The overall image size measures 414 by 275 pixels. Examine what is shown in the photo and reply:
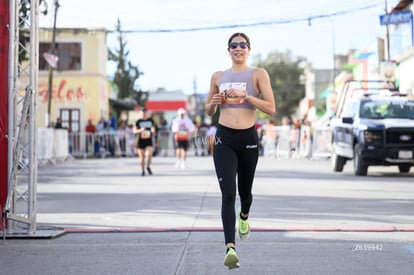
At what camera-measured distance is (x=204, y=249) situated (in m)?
7.72

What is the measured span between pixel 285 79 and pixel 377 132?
74.6 m

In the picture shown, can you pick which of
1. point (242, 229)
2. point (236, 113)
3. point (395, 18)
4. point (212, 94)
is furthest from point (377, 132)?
point (395, 18)

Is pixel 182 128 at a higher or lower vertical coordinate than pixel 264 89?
lower

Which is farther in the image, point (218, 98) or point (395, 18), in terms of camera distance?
point (395, 18)

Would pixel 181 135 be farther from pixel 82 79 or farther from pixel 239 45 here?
pixel 82 79

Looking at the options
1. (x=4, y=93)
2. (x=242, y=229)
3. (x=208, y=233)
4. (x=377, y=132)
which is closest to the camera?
(x=242, y=229)

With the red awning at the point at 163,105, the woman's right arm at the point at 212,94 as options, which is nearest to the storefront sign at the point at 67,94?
the woman's right arm at the point at 212,94

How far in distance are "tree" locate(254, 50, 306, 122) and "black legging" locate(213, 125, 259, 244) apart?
84772 mm

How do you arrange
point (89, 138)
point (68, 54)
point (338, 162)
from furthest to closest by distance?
point (68, 54) < point (89, 138) < point (338, 162)

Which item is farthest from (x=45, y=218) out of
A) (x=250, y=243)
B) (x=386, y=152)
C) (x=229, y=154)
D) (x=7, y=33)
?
(x=386, y=152)

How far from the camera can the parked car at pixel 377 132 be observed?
1897 centimetres

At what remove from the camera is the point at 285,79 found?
9319cm

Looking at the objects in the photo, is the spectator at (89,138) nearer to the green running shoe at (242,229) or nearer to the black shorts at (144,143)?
the black shorts at (144,143)

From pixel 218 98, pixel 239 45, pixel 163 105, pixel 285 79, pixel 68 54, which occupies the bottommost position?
pixel 218 98
